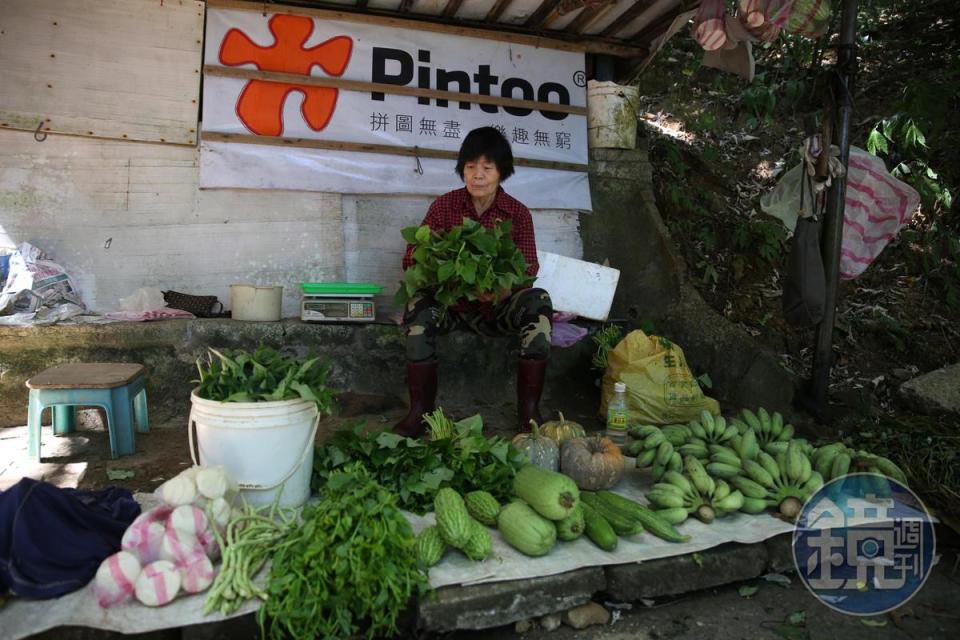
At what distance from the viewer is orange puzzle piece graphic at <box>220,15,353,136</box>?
5.32m

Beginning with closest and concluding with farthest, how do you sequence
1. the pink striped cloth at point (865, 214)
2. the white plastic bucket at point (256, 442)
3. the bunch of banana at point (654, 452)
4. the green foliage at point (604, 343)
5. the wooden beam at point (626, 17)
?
the white plastic bucket at point (256, 442)
the bunch of banana at point (654, 452)
the pink striped cloth at point (865, 214)
the green foliage at point (604, 343)
the wooden beam at point (626, 17)

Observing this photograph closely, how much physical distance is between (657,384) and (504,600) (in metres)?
2.56

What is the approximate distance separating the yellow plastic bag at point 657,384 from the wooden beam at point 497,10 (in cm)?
321

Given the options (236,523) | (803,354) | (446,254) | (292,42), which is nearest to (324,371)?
(236,523)

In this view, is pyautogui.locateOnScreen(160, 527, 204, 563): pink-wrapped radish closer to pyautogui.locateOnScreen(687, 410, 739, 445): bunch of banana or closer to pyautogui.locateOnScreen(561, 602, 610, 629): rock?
pyautogui.locateOnScreen(561, 602, 610, 629): rock

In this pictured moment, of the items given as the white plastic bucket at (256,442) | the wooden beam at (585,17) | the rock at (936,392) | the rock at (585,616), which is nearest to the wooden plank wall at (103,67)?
the wooden beam at (585,17)

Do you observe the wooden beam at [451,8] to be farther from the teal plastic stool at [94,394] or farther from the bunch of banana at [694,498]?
the bunch of banana at [694,498]

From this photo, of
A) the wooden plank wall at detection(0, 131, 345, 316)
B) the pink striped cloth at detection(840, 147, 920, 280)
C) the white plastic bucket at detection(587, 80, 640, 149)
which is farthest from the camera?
the white plastic bucket at detection(587, 80, 640, 149)

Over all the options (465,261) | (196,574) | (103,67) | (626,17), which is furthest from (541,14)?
(196,574)

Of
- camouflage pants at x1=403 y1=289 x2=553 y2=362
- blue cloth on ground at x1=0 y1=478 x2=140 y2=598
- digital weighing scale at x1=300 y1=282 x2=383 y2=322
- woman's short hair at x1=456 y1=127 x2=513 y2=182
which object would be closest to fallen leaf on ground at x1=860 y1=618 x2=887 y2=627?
camouflage pants at x1=403 y1=289 x2=553 y2=362

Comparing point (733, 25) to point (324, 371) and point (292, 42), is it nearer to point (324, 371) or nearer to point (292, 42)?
point (292, 42)

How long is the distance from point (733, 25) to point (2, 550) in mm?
5220

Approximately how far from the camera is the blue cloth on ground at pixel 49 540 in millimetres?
2105

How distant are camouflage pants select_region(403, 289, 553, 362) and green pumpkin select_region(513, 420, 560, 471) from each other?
0.98m
